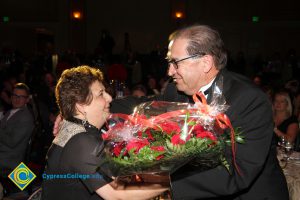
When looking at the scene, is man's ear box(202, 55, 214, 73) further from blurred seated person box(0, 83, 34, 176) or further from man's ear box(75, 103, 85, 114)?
blurred seated person box(0, 83, 34, 176)

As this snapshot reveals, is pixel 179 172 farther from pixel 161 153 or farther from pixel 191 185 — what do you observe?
pixel 161 153

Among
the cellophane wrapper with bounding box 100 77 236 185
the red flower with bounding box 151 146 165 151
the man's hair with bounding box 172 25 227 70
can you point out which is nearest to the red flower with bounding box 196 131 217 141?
the cellophane wrapper with bounding box 100 77 236 185

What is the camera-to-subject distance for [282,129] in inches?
206

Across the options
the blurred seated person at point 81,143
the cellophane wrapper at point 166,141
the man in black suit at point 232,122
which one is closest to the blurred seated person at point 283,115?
the man in black suit at point 232,122

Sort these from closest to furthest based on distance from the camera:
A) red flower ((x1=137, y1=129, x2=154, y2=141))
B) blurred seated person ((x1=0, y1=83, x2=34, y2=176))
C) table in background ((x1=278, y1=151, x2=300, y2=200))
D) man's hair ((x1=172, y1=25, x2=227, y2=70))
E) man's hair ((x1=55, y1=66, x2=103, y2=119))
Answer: red flower ((x1=137, y1=129, x2=154, y2=141))
man's hair ((x1=172, y1=25, x2=227, y2=70))
man's hair ((x1=55, y1=66, x2=103, y2=119))
table in background ((x1=278, y1=151, x2=300, y2=200))
blurred seated person ((x1=0, y1=83, x2=34, y2=176))

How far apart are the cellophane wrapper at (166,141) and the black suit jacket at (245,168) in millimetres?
101

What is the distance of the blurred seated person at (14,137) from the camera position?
15.8 ft

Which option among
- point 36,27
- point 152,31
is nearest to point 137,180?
point 152,31

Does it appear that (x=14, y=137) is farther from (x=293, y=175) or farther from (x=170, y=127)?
(x=170, y=127)

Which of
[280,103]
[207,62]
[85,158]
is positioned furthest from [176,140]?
[280,103]

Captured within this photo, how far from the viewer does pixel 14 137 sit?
16.0ft

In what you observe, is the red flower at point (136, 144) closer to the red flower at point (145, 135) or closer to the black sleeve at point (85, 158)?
the red flower at point (145, 135)

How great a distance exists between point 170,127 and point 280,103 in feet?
13.2

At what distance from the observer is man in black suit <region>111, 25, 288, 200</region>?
1871 mm
